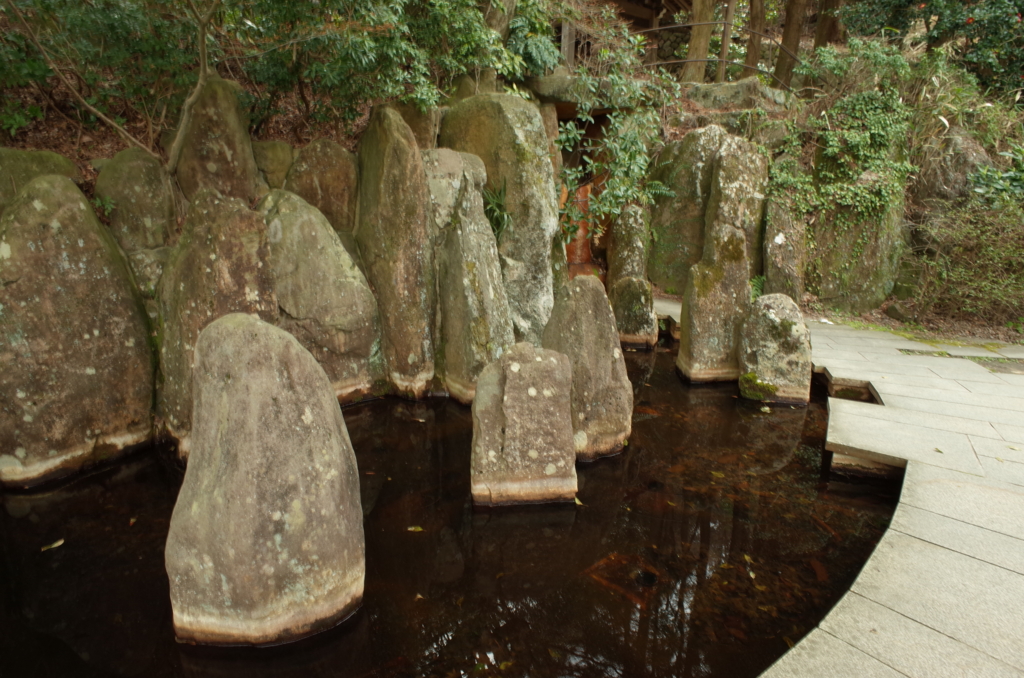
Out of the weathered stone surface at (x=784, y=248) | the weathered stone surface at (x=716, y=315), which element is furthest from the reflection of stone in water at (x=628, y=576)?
the weathered stone surface at (x=784, y=248)

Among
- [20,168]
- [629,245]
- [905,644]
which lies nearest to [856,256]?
[629,245]

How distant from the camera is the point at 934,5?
39.0 ft

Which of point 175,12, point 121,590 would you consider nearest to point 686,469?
point 121,590

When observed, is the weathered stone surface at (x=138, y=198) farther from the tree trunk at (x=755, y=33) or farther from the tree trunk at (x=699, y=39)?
the tree trunk at (x=755, y=33)

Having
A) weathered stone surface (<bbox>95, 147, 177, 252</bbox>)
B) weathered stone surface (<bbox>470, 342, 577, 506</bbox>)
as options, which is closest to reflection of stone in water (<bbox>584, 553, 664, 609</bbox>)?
weathered stone surface (<bbox>470, 342, 577, 506</bbox>)

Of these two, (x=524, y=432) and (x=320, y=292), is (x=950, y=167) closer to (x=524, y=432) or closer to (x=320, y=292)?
(x=524, y=432)

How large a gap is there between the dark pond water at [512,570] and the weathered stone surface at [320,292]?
1441mm

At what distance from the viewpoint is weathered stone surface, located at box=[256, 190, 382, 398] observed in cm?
620

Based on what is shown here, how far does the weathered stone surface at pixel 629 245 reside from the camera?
11398 millimetres

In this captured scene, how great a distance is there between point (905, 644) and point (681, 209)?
10394 mm

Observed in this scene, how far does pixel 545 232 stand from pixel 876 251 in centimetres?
676

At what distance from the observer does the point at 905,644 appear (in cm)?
253

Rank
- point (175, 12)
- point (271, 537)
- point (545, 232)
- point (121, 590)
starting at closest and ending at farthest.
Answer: point (271, 537) → point (121, 590) → point (175, 12) → point (545, 232)

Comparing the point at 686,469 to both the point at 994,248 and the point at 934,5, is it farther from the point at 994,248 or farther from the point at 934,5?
the point at 934,5
